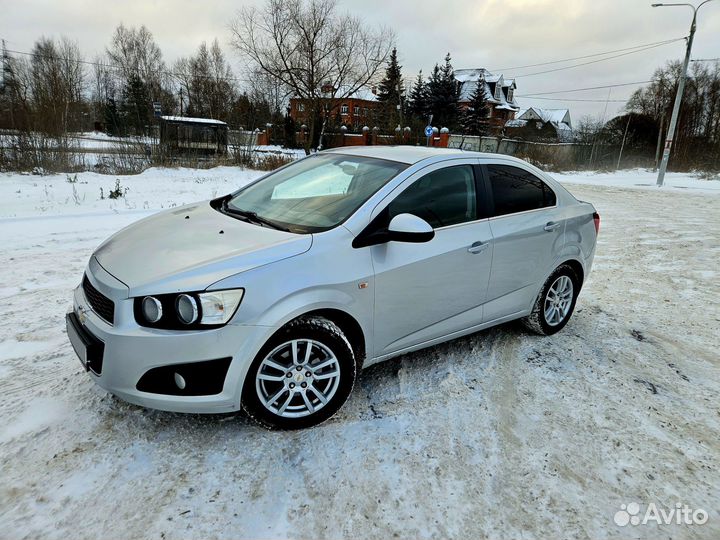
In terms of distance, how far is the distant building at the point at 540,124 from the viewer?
151 feet

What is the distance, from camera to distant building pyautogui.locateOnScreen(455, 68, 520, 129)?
62281 millimetres

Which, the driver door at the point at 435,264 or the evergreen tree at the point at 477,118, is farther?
the evergreen tree at the point at 477,118

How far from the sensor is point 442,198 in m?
3.35

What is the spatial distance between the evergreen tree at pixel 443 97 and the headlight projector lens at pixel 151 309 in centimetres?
4851

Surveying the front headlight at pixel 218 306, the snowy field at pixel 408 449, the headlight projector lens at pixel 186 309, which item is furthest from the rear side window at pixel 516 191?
the headlight projector lens at pixel 186 309

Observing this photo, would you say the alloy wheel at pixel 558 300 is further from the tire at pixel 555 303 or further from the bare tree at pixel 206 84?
the bare tree at pixel 206 84

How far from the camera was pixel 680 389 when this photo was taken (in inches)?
137

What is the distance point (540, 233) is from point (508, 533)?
8.11 feet

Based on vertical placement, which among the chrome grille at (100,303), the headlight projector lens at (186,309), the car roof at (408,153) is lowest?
the chrome grille at (100,303)

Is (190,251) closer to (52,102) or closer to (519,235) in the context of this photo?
(519,235)

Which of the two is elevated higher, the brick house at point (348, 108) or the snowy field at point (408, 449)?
the brick house at point (348, 108)

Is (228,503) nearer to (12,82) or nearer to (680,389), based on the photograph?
(680,389)

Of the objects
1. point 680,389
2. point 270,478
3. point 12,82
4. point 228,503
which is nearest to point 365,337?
point 270,478

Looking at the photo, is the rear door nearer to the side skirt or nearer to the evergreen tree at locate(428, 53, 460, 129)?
the side skirt
